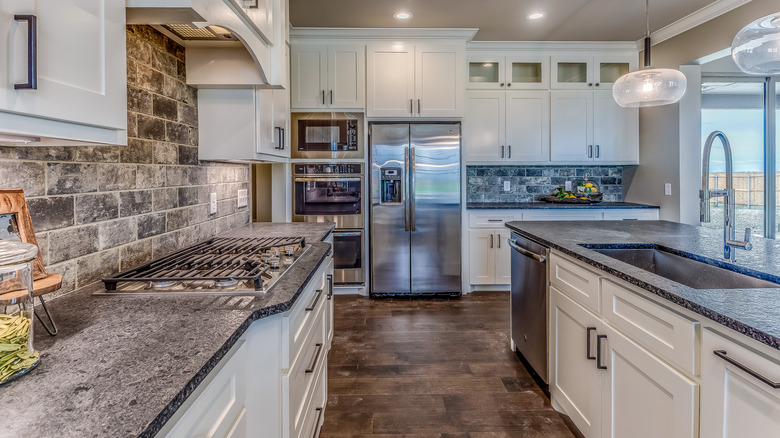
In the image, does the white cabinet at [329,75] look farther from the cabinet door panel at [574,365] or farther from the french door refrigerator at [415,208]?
the cabinet door panel at [574,365]

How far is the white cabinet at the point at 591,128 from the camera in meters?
4.30

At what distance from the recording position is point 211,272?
1.26m

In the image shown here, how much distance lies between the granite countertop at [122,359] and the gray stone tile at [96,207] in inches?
8.4

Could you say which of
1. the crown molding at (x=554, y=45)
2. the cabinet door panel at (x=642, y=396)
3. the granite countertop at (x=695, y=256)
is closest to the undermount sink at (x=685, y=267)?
the granite countertop at (x=695, y=256)

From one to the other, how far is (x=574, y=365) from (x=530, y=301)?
54 cm

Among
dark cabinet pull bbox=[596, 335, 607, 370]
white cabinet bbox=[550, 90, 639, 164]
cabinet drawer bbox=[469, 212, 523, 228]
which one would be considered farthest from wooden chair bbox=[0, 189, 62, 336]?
white cabinet bbox=[550, 90, 639, 164]

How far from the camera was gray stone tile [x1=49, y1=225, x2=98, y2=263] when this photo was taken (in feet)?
3.56

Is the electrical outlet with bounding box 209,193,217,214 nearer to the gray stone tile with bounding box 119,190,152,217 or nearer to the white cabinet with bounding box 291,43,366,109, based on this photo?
the gray stone tile with bounding box 119,190,152,217

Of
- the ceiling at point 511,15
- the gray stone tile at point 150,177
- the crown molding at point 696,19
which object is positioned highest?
the ceiling at point 511,15

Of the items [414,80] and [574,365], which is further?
[414,80]

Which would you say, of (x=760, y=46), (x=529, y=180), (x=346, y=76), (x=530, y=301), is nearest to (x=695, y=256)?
(x=760, y=46)

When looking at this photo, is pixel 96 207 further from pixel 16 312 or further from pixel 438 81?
pixel 438 81

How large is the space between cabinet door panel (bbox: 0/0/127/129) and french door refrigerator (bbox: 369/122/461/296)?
10.2ft

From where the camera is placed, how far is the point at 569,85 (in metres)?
4.29
